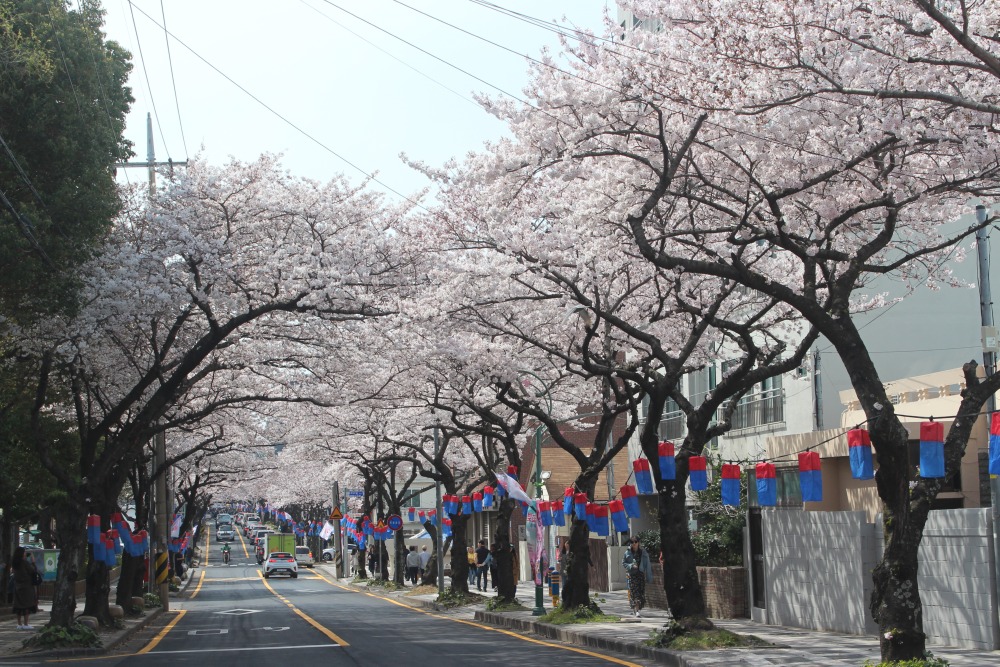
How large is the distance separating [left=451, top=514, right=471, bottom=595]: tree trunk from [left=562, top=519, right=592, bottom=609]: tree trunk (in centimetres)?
1084

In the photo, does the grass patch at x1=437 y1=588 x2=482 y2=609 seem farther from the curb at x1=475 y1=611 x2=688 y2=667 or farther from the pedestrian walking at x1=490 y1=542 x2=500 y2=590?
the curb at x1=475 y1=611 x2=688 y2=667

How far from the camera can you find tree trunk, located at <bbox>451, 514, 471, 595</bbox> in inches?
1371

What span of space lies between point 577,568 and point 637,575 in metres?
1.54

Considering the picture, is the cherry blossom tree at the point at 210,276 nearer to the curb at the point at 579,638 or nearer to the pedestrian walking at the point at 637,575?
the curb at the point at 579,638

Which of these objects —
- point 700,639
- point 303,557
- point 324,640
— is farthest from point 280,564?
point 700,639

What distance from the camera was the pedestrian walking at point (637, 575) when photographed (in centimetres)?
2450

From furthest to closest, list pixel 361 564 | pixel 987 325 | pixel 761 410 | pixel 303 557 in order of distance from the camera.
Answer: pixel 303 557 → pixel 361 564 → pixel 761 410 → pixel 987 325

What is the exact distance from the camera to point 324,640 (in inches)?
851

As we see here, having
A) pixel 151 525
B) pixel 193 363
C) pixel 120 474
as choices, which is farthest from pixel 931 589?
pixel 151 525

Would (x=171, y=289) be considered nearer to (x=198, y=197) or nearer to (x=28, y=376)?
(x=198, y=197)

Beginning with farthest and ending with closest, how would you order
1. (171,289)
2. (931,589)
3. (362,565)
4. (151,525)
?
1. (362,565)
2. (151,525)
3. (171,289)
4. (931,589)

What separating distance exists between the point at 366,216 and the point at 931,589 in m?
12.2

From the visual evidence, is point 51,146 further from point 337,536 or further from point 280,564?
point 337,536

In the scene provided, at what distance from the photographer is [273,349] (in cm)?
2511
